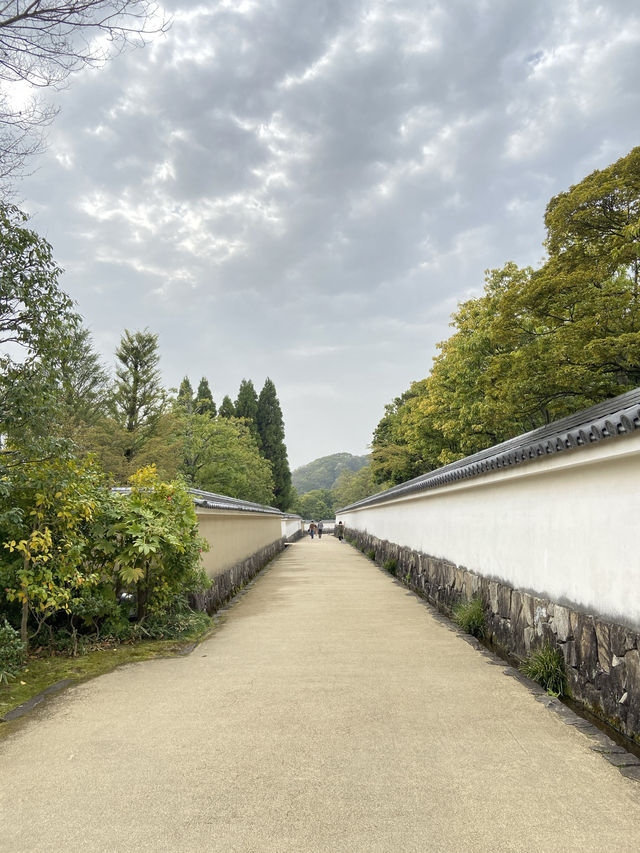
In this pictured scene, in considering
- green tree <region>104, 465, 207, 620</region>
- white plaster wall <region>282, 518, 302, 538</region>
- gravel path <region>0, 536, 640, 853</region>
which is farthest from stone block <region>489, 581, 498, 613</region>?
white plaster wall <region>282, 518, 302, 538</region>

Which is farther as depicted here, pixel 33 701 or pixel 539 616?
pixel 539 616

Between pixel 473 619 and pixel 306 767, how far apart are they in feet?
15.8

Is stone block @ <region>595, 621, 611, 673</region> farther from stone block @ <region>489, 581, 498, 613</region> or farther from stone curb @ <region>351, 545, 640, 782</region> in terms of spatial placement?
stone block @ <region>489, 581, 498, 613</region>

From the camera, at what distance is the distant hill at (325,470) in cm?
15812

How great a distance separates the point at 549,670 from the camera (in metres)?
5.14

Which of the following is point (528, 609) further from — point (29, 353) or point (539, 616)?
point (29, 353)

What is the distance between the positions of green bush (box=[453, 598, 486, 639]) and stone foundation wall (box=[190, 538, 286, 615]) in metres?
3.90

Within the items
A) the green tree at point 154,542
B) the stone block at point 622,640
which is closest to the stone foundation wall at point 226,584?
the green tree at point 154,542

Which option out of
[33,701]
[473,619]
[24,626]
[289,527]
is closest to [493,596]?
[473,619]

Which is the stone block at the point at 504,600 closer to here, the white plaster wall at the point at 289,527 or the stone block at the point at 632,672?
the stone block at the point at 632,672

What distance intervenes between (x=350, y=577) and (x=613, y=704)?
11.2 metres

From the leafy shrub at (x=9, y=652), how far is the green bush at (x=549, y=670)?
4928 mm

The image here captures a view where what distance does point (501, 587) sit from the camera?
6.90m

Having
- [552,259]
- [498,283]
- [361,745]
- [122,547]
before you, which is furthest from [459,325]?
[361,745]
